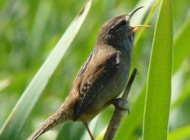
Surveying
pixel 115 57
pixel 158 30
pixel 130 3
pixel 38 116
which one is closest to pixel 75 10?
pixel 130 3

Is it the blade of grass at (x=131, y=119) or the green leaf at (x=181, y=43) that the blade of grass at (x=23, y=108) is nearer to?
the blade of grass at (x=131, y=119)

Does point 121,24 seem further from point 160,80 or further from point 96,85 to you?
point 160,80

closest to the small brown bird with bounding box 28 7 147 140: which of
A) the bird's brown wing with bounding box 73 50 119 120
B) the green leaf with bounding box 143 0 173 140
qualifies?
the bird's brown wing with bounding box 73 50 119 120

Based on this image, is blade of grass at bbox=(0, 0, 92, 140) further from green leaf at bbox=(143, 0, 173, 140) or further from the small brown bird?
green leaf at bbox=(143, 0, 173, 140)

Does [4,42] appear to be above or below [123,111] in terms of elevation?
above

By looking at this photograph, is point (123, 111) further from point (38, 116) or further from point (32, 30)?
point (32, 30)

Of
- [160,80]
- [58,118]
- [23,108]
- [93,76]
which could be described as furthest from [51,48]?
[160,80]
